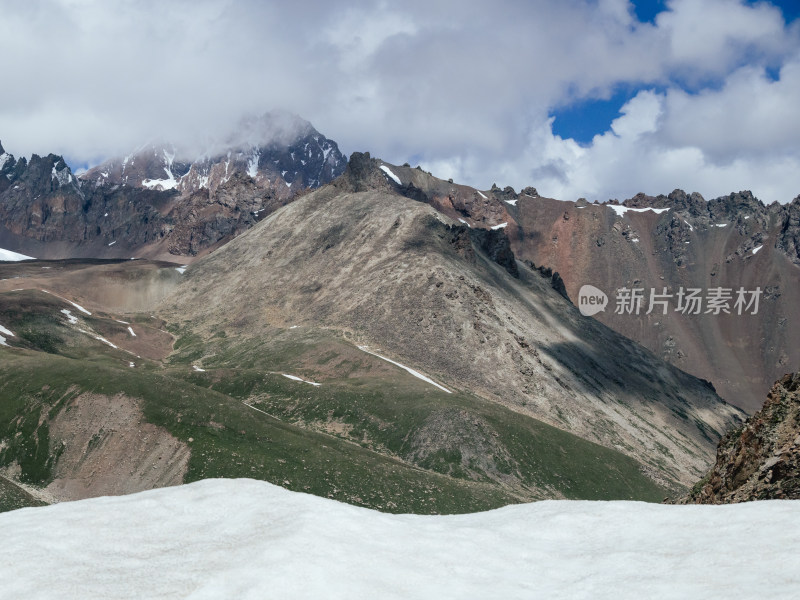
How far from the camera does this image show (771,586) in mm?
13445

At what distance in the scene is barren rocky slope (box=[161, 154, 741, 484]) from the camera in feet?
436

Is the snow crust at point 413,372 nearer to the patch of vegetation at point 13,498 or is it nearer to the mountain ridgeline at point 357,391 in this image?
the mountain ridgeline at point 357,391

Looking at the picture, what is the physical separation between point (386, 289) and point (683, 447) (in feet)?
265

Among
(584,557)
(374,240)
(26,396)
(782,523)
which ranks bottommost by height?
(26,396)

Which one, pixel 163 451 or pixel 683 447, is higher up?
pixel 683 447

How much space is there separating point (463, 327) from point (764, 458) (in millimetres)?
117267

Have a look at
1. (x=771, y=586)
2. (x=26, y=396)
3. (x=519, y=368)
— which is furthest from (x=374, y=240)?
(x=771, y=586)

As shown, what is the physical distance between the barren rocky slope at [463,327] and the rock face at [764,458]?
8435cm

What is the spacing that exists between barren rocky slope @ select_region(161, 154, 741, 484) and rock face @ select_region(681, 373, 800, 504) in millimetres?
84351

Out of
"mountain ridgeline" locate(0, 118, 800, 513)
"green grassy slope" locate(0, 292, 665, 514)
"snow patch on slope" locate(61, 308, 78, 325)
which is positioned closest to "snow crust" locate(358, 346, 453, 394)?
"mountain ridgeline" locate(0, 118, 800, 513)

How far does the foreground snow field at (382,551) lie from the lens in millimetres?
14867

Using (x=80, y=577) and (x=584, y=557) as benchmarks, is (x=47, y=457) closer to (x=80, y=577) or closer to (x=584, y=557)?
(x=80, y=577)

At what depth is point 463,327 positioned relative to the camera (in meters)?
143

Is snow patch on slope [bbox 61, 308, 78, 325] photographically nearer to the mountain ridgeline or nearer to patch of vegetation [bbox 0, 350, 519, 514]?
the mountain ridgeline
